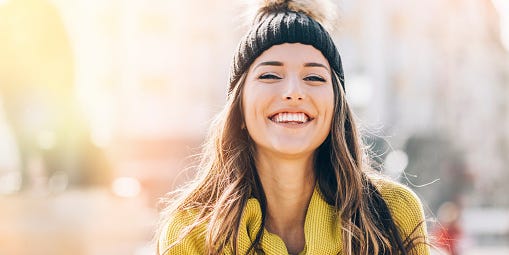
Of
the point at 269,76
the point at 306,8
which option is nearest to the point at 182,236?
the point at 269,76

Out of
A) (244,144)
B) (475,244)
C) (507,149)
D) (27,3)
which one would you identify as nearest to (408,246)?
(244,144)

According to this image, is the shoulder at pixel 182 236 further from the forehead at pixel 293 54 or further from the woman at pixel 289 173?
the forehead at pixel 293 54

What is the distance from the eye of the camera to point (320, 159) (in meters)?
3.77

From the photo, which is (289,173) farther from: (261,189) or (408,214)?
(408,214)

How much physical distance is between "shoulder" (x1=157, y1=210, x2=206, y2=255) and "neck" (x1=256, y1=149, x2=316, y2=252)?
0.93ft

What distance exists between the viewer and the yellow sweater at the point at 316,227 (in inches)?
138

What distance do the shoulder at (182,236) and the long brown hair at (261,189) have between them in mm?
20

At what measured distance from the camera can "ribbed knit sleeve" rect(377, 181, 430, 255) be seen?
349 centimetres

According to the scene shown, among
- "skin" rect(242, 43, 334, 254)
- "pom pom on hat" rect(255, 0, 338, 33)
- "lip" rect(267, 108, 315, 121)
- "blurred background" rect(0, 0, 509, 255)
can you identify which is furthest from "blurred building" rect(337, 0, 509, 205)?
"lip" rect(267, 108, 315, 121)

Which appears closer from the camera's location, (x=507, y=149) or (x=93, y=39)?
(x=93, y=39)

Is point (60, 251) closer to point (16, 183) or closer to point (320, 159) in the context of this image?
point (16, 183)

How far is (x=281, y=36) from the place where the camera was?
11.9ft

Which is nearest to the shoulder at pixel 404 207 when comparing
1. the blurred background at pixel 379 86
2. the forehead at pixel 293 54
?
the forehead at pixel 293 54

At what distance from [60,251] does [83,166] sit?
34.7 inches
